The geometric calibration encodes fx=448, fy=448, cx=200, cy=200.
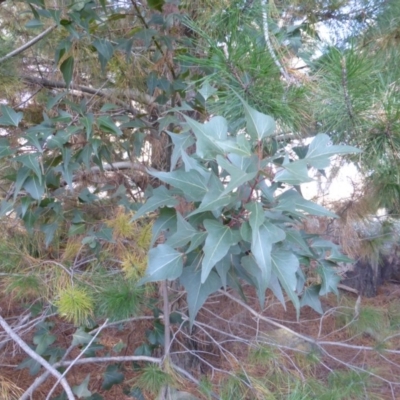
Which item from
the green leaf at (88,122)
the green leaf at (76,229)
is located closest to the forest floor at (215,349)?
the green leaf at (76,229)

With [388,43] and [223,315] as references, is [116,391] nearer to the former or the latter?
[223,315]

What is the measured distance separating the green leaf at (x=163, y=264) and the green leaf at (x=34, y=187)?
0.52 meters

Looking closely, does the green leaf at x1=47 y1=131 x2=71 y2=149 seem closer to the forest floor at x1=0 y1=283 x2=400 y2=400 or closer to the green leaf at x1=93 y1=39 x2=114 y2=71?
the green leaf at x1=93 y1=39 x2=114 y2=71

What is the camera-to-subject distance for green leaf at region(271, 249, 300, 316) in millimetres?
677

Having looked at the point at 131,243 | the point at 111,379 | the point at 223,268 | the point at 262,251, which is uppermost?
the point at 262,251

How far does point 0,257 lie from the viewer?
1.30 metres

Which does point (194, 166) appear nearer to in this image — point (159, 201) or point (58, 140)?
Answer: point (159, 201)

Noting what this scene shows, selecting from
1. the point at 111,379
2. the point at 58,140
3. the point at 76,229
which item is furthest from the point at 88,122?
the point at 111,379

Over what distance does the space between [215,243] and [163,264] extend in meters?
0.15

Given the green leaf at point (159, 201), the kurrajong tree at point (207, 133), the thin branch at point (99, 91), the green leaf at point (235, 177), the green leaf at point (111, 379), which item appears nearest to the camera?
the green leaf at point (235, 177)

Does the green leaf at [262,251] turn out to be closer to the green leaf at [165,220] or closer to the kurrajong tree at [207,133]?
the kurrajong tree at [207,133]

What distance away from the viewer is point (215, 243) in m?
0.66

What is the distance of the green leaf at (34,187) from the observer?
3.79ft

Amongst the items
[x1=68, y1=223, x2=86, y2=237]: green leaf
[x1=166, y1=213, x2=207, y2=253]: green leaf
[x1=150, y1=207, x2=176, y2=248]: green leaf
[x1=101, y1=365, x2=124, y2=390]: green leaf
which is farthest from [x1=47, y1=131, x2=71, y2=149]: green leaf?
[x1=101, y1=365, x2=124, y2=390]: green leaf
